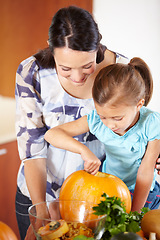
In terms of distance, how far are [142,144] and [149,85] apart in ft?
0.79

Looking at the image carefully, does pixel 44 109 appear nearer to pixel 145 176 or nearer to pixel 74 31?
pixel 74 31

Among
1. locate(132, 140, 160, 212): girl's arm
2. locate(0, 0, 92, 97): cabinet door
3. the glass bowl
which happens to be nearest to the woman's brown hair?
locate(132, 140, 160, 212): girl's arm

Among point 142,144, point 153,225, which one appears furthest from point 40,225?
point 142,144

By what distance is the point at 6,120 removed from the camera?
2.74m

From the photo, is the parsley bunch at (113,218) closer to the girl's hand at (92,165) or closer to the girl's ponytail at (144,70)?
the girl's hand at (92,165)

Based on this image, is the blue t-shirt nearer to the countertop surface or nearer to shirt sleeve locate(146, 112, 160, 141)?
shirt sleeve locate(146, 112, 160, 141)

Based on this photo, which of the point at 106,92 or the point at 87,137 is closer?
the point at 106,92

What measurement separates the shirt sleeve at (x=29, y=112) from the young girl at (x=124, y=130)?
129 mm

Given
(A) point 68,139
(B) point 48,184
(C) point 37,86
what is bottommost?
(B) point 48,184

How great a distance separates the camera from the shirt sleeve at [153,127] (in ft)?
4.07

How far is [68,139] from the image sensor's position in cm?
118

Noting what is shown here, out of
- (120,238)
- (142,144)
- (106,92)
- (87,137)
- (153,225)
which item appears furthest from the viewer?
(87,137)

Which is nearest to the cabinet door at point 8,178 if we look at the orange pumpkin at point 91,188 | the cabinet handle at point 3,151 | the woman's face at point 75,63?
the cabinet handle at point 3,151

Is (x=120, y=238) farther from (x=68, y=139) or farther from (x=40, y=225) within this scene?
(x=68, y=139)
